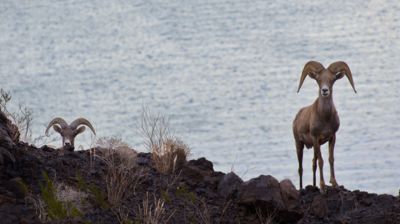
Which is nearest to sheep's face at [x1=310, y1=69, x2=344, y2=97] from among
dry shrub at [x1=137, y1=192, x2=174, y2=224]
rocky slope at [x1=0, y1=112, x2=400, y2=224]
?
rocky slope at [x1=0, y1=112, x2=400, y2=224]

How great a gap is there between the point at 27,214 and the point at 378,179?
32.1 meters

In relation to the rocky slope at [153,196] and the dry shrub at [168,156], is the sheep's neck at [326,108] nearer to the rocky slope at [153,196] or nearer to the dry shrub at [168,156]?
the rocky slope at [153,196]

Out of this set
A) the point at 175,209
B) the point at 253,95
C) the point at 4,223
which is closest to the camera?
the point at 4,223

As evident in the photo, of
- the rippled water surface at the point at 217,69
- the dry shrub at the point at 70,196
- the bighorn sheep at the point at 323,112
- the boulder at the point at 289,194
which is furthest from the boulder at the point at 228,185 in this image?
the rippled water surface at the point at 217,69

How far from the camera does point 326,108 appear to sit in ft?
55.1

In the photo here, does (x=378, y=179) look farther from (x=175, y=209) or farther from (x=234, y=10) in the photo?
(x=175, y=209)

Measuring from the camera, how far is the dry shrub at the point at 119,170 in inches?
572

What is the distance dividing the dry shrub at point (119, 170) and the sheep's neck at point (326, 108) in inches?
86.0

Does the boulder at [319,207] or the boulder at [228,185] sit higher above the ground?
the boulder at [228,185]


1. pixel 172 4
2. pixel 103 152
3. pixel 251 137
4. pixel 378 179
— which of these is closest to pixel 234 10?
pixel 172 4

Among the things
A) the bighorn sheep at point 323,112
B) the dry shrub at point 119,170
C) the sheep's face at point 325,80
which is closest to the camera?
the dry shrub at point 119,170

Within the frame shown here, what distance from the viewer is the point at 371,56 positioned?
6197 cm

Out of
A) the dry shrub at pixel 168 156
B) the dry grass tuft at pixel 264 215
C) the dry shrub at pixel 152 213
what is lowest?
the dry shrub at pixel 152 213

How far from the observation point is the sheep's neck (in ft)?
55.1
